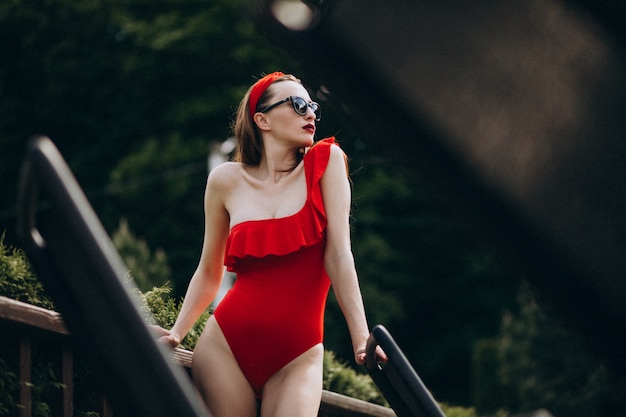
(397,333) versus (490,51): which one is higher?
(490,51)

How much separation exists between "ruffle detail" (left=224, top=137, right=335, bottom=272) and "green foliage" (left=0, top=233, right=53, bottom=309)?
20.2 inches

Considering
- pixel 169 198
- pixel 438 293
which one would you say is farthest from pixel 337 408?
pixel 438 293

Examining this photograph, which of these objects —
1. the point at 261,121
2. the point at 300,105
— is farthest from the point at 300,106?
the point at 261,121

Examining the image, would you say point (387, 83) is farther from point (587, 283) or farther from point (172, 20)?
point (172, 20)

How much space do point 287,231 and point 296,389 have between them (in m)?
0.40

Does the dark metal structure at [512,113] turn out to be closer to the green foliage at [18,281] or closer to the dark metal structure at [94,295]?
the dark metal structure at [94,295]

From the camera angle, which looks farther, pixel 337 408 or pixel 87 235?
pixel 337 408

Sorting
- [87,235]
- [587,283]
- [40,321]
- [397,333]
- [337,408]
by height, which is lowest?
[397,333]

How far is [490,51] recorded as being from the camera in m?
0.63

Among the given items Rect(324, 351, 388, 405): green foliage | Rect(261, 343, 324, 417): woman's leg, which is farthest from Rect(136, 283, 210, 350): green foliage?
Rect(324, 351, 388, 405): green foliage

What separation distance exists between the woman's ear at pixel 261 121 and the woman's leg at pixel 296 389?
0.65m

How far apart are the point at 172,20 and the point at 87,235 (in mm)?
19816

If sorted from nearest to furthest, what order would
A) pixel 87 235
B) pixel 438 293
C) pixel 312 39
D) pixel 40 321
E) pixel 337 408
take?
pixel 312 39 → pixel 87 235 → pixel 40 321 → pixel 337 408 → pixel 438 293

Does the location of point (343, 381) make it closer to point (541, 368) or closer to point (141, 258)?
point (141, 258)
